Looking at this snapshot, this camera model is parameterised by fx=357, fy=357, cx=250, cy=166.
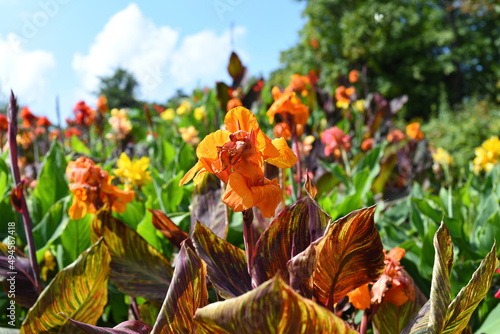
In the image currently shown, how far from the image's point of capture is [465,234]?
4.15 ft

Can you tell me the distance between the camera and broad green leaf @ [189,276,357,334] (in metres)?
0.34

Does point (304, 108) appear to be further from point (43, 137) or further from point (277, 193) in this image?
point (43, 137)

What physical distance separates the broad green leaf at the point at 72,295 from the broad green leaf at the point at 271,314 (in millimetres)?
277

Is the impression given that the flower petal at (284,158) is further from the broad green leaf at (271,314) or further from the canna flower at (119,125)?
the canna flower at (119,125)

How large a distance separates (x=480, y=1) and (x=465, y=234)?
44.3 ft

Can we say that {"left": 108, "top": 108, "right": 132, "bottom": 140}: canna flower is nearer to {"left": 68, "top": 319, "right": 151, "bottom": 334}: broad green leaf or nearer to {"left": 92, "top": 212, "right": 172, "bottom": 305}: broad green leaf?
{"left": 92, "top": 212, "right": 172, "bottom": 305}: broad green leaf

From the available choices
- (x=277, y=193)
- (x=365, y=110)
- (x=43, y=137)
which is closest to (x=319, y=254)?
(x=277, y=193)

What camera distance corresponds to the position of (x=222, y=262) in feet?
1.80

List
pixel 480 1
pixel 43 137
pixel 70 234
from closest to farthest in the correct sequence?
pixel 70 234 < pixel 43 137 < pixel 480 1

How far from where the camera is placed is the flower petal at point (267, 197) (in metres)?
0.47

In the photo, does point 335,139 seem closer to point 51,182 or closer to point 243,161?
point 51,182

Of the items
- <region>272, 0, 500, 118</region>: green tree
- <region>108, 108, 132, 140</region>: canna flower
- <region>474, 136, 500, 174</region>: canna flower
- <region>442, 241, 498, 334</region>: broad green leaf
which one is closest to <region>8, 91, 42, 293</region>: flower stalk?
<region>442, 241, 498, 334</region>: broad green leaf

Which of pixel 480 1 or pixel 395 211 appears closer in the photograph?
pixel 395 211

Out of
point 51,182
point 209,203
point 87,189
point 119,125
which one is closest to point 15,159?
point 87,189
